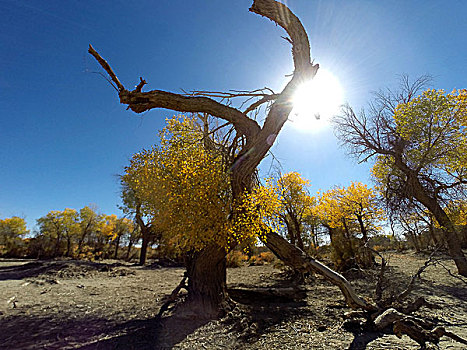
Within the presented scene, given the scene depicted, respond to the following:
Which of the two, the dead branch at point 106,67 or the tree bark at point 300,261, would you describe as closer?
the dead branch at point 106,67

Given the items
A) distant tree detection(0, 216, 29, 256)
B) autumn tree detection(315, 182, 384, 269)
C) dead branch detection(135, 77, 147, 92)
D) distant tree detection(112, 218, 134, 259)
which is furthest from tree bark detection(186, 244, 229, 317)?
distant tree detection(0, 216, 29, 256)

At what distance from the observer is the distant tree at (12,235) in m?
27.8

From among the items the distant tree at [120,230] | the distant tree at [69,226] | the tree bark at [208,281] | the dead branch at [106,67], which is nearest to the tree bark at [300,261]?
the tree bark at [208,281]

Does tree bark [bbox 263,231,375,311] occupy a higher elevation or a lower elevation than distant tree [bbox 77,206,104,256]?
lower

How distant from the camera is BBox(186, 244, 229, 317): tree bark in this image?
5429 mm

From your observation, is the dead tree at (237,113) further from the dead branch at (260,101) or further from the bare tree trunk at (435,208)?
the bare tree trunk at (435,208)

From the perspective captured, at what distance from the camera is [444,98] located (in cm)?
980

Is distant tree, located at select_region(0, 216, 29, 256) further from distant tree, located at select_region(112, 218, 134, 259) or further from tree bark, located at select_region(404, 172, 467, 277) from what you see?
tree bark, located at select_region(404, 172, 467, 277)

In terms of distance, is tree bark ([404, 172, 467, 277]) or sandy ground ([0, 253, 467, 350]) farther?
tree bark ([404, 172, 467, 277])

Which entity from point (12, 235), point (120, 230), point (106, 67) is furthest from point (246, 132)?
point (12, 235)

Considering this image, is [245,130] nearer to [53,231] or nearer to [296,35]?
[296,35]

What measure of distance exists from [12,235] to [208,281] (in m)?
40.2

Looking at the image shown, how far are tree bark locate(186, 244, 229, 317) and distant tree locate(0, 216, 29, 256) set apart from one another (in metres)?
35.2

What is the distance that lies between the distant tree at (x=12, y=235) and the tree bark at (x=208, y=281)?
35.2 metres
